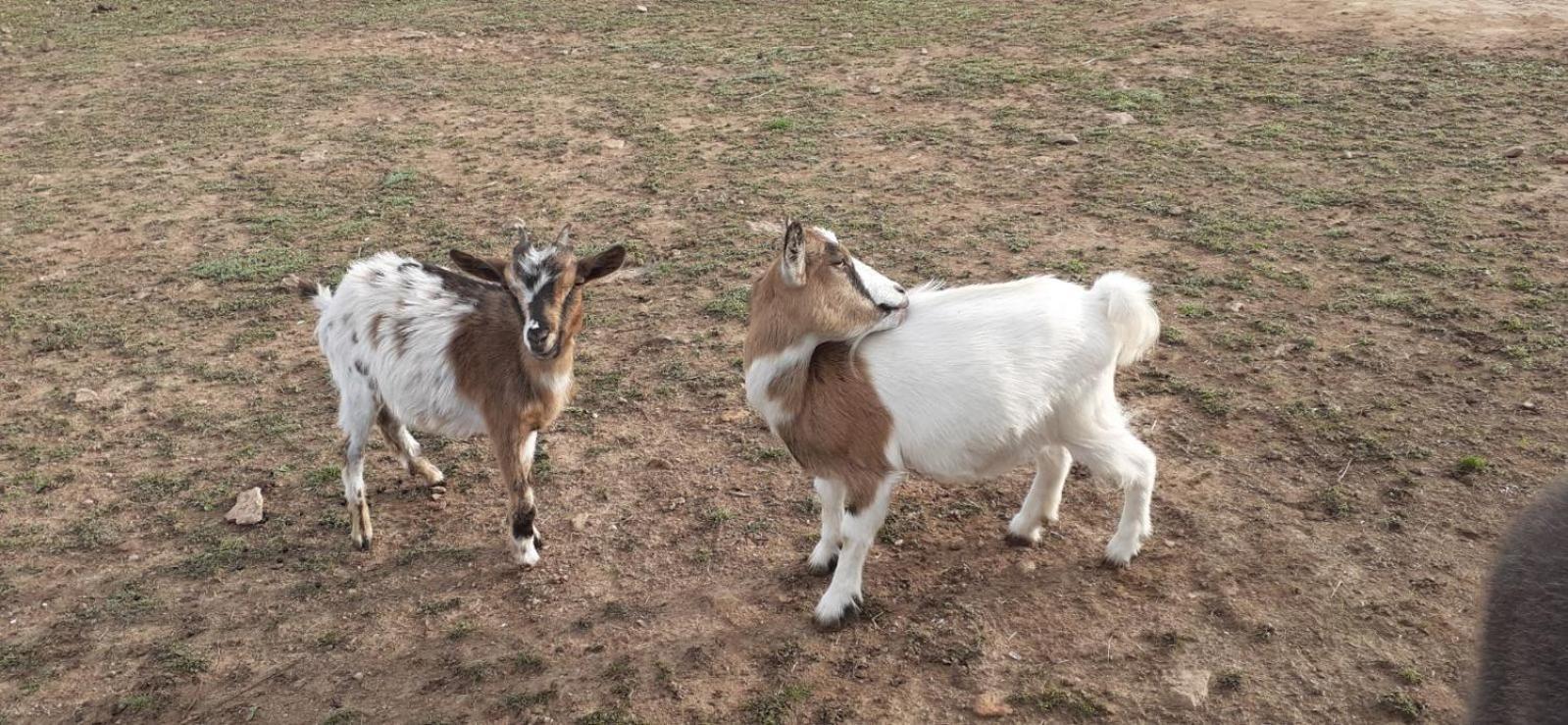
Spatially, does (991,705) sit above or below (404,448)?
below

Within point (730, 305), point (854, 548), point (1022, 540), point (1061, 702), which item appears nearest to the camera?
point (1061, 702)

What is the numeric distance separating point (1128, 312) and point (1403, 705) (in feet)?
5.18

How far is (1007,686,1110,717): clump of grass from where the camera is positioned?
3.72 m

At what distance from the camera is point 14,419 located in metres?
5.83

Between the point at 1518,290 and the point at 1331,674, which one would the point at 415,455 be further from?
the point at 1518,290

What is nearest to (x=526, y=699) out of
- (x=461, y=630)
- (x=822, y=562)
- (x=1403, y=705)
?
(x=461, y=630)

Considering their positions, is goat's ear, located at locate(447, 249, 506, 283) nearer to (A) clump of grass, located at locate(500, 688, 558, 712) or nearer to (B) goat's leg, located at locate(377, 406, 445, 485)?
(B) goat's leg, located at locate(377, 406, 445, 485)

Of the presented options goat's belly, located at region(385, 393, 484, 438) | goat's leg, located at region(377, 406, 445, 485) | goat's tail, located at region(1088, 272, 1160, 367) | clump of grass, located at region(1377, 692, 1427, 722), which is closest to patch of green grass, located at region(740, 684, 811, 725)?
goat's tail, located at region(1088, 272, 1160, 367)

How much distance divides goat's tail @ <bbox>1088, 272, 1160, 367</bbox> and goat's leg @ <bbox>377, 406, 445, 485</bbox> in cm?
319

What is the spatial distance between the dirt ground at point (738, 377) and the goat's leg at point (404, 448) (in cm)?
15

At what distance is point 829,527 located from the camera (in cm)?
443

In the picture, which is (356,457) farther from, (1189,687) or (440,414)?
(1189,687)

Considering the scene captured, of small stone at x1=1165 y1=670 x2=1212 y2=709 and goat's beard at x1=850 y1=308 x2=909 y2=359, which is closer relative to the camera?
small stone at x1=1165 y1=670 x2=1212 y2=709

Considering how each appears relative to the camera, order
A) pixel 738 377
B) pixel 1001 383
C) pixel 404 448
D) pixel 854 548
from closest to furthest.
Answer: pixel 1001 383 → pixel 854 548 → pixel 404 448 → pixel 738 377
